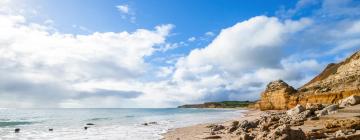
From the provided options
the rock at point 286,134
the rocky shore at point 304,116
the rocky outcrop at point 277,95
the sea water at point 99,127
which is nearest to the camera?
the rock at point 286,134

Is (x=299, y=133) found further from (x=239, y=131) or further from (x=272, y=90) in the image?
(x=272, y=90)

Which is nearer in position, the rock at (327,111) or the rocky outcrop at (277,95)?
the rock at (327,111)

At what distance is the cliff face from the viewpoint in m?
62.6

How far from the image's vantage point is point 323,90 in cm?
7150

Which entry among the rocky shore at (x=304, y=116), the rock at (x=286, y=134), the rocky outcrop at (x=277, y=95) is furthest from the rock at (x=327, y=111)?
the rocky outcrop at (x=277, y=95)

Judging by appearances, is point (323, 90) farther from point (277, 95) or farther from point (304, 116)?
point (304, 116)

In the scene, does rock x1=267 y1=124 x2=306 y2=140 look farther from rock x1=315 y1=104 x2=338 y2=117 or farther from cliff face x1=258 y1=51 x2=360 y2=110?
cliff face x1=258 y1=51 x2=360 y2=110

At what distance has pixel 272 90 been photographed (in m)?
105

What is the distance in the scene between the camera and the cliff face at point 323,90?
6264cm

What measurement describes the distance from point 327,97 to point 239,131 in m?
42.1

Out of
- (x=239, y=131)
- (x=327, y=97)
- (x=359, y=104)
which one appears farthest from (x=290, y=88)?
(x=239, y=131)

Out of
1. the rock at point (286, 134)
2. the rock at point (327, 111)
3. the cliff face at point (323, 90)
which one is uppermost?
the cliff face at point (323, 90)

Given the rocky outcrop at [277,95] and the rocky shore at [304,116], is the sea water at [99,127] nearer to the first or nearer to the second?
the rocky shore at [304,116]

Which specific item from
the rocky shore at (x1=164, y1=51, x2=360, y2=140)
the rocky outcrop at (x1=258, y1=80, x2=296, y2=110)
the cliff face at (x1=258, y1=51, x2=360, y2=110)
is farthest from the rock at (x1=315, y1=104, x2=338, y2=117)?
the rocky outcrop at (x1=258, y1=80, x2=296, y2=110)
